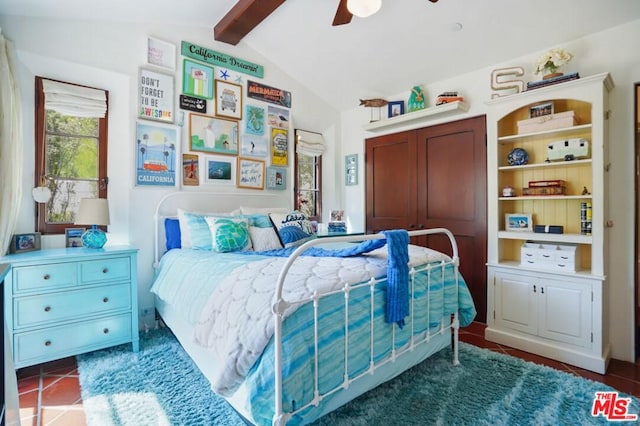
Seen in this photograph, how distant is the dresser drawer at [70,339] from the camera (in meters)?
2.04

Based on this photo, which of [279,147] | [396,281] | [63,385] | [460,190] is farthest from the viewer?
[279,147]

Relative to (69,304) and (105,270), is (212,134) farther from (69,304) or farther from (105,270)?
(69,304)

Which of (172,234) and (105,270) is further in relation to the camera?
(172,234)

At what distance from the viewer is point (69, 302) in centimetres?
219

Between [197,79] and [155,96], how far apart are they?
44cm

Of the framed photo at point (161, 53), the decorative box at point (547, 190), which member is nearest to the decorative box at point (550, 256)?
the decorative box at point (547, 190)

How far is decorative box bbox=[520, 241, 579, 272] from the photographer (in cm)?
242

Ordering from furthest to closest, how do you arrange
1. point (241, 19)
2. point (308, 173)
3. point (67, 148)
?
1. point (308, 173)
2. point (241, 19)
3. point (67, 148)

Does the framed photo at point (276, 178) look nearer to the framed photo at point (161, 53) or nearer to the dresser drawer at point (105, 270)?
the framed photo at point (161, 53)

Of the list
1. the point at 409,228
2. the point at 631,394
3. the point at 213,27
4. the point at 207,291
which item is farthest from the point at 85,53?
the point at 631,394

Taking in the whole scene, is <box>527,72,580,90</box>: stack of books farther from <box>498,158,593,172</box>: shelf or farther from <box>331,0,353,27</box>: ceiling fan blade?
<box>331,0,353,27</box>: ceiling fan blade

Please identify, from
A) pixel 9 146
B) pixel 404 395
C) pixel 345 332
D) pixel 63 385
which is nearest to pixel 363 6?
pixel 345 332

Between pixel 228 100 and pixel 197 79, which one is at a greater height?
pixel 197 79

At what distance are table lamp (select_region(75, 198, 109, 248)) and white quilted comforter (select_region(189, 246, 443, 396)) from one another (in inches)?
52.7
